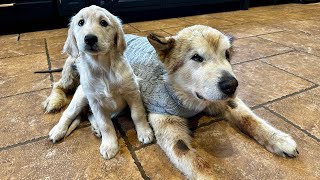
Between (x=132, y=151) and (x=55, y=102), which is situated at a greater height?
(x=55, y=102)

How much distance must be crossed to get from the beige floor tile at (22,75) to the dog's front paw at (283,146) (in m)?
1.80

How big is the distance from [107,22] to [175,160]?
0.80 meters

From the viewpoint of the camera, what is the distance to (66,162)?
4.57 ft

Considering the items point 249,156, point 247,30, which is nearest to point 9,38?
point 247,30

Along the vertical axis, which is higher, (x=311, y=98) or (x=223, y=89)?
(x=223, y=89)

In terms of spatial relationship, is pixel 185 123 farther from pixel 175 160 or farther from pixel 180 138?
pixel 175 160

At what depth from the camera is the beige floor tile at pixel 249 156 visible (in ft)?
4.14

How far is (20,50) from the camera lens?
3.32 meters

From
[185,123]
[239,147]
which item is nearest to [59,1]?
[185,123]

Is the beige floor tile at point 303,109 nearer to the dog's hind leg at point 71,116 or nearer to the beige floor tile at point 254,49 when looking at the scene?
the beige floor tile at point 254,49

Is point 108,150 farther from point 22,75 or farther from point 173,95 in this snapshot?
point 22,75

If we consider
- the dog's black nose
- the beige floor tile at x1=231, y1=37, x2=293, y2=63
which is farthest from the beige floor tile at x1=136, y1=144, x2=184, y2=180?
the beige floor tile at x1=231, y1=37, x2=293, y2=63

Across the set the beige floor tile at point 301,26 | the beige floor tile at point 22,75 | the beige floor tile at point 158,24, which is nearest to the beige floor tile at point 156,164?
the beige floor tile at point 22,75

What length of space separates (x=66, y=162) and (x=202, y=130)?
0.80 m
